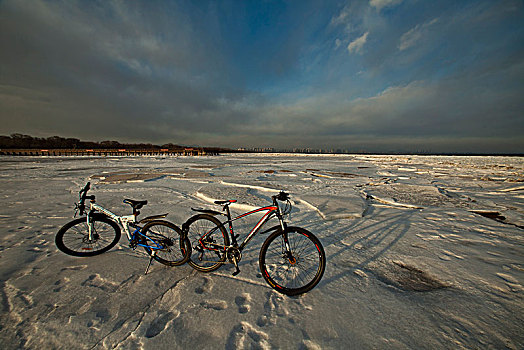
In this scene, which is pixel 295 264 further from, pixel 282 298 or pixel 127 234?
pixel 127 234

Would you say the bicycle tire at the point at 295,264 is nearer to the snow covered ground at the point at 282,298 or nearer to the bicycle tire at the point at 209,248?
the snow covered ground at the point at 282,298

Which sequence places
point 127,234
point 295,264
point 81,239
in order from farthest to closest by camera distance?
point 81,239 → point 127,234 → point 295,264

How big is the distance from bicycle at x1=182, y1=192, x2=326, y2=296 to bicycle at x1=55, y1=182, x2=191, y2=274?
383 millimetres

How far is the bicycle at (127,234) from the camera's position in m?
3.28

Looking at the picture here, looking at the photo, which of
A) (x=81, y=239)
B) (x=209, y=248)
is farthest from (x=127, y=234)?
(x=209, y=248)

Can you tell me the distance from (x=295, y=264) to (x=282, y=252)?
1.00ft

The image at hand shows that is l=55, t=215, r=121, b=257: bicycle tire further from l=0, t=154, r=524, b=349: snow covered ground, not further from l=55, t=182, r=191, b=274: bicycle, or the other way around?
l=0, t=154, r=524, b=349: snow covered ground

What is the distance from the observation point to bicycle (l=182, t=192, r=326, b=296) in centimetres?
286

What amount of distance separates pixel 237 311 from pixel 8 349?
7.83ft

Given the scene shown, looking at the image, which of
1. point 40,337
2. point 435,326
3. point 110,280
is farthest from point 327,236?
point 40,337

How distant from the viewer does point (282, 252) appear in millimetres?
3268

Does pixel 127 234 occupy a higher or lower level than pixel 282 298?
higher

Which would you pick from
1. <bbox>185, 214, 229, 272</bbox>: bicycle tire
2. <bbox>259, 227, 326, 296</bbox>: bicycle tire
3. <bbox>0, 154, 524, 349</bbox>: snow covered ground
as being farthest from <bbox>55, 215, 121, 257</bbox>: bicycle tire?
<bbox>259, 227, 326, 296</bbox>: bicycle tire

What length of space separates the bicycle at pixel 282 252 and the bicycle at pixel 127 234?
1.26 ft
